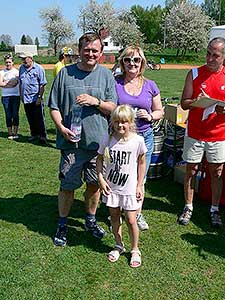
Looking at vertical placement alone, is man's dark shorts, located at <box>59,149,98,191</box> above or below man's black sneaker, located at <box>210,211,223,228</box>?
above

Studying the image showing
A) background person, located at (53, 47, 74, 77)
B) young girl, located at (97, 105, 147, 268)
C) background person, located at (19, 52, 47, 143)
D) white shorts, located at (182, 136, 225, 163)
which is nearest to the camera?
young girl, located at (97, 105, 147, 268)

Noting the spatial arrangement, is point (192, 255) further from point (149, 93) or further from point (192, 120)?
point (149, 93)

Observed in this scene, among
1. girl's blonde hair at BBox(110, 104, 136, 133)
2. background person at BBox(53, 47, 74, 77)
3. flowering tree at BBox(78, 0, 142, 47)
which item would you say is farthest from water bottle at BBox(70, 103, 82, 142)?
flowering tree at BBox(78, 0, 142, 47)

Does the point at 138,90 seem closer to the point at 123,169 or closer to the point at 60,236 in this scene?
the point at 123,169

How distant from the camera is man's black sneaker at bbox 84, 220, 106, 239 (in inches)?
150

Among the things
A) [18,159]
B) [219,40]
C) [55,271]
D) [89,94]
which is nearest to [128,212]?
[55,271]

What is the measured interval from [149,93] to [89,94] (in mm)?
590

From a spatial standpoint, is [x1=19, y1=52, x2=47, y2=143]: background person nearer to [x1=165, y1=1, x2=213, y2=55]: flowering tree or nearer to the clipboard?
the clipboard

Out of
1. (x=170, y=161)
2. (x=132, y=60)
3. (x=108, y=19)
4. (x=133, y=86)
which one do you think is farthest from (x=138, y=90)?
(x=108, y=19)

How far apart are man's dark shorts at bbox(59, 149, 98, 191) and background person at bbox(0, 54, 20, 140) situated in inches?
170

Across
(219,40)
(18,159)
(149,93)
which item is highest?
(219,40)

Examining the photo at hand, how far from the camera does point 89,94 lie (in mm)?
3279

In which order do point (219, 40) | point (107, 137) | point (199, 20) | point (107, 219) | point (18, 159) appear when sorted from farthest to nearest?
point (199, 20), point (18, 159), point (107, 219), point (219, 40), point (107, 137)

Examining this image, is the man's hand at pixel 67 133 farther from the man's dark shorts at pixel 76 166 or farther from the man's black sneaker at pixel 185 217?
the man's black sneaker at pixel 185 217
